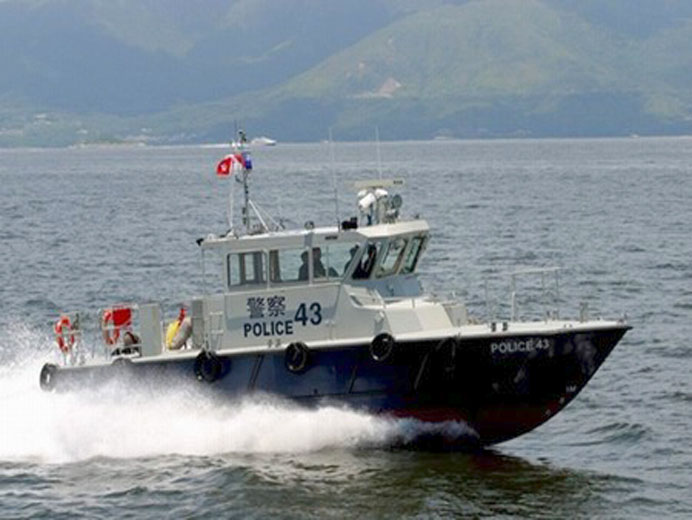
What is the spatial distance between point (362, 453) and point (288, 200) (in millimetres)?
68197

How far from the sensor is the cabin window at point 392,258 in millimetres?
27047

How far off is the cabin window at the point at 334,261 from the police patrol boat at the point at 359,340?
0.7 inches

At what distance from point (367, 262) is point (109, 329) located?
509 cm

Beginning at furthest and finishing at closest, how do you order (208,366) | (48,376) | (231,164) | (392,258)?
(48,376) < (231,164) < (392,258) < (208,366)

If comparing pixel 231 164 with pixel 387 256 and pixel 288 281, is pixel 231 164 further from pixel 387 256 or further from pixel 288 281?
pixel 387 256

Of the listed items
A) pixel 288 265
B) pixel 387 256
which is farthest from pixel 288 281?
pixel 387 256

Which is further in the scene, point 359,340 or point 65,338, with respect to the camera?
point 65,338

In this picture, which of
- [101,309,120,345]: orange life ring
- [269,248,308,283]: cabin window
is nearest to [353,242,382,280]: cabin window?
[269,248,308,283]: cabin window

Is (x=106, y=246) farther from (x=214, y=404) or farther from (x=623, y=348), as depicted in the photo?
(x=214, y=404)

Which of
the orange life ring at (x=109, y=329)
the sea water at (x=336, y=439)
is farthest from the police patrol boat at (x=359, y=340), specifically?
the orange life ring at (x=109, y=329)

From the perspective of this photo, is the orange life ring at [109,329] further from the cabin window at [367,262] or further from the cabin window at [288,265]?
the cabin window at [367,262]

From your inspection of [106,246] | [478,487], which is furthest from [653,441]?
[106,246]

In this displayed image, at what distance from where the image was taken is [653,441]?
27.6m

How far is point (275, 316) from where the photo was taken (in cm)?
2705
